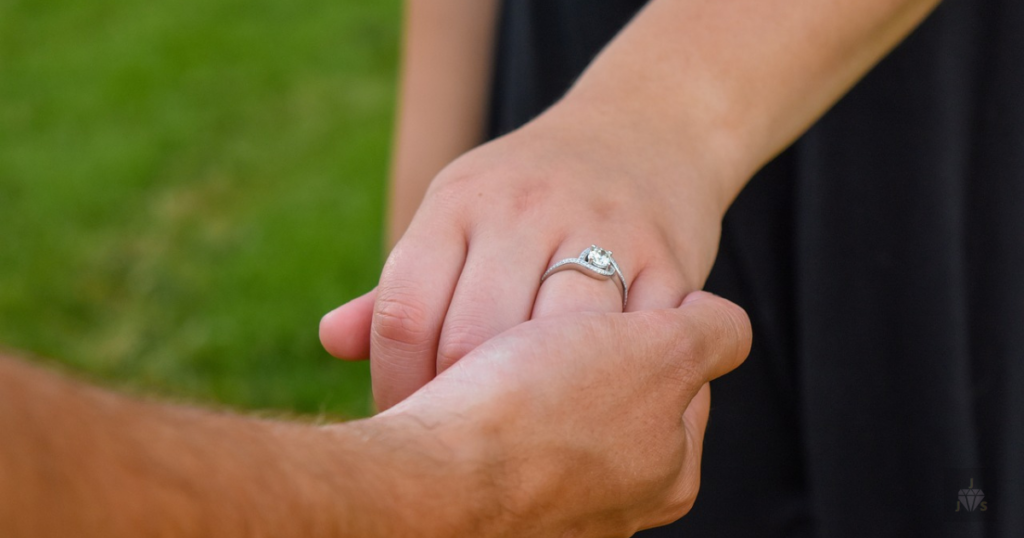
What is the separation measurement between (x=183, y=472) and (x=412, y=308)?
35cm

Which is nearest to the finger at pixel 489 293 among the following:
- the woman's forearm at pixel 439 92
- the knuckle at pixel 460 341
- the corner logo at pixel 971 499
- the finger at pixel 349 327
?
the knuckle at pixel 460 341

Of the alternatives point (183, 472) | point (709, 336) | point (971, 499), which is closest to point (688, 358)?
point (709, 336)

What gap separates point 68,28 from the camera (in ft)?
11.5

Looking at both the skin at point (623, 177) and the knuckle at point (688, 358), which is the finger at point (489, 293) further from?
the knuckle at point (688, 358)

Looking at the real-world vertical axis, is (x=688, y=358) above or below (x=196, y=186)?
above

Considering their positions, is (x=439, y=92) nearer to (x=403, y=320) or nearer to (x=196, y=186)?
(x=403, y=320)

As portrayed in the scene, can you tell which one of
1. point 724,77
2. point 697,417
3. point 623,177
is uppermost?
point 724,77

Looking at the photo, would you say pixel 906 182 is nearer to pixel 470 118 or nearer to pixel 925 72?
pixel 925 72

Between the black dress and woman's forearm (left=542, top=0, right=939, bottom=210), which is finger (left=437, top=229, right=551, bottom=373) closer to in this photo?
woman's forearm (left=542, top=0, right=939, bottom=210)

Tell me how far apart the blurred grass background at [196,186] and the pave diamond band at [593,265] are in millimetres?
1019

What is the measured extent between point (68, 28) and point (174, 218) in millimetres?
1326

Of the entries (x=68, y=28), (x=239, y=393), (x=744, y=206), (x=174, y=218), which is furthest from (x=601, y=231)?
(x=68, y=28)

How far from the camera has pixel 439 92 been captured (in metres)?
1.25

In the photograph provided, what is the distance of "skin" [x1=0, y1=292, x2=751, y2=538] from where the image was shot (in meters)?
0.46
